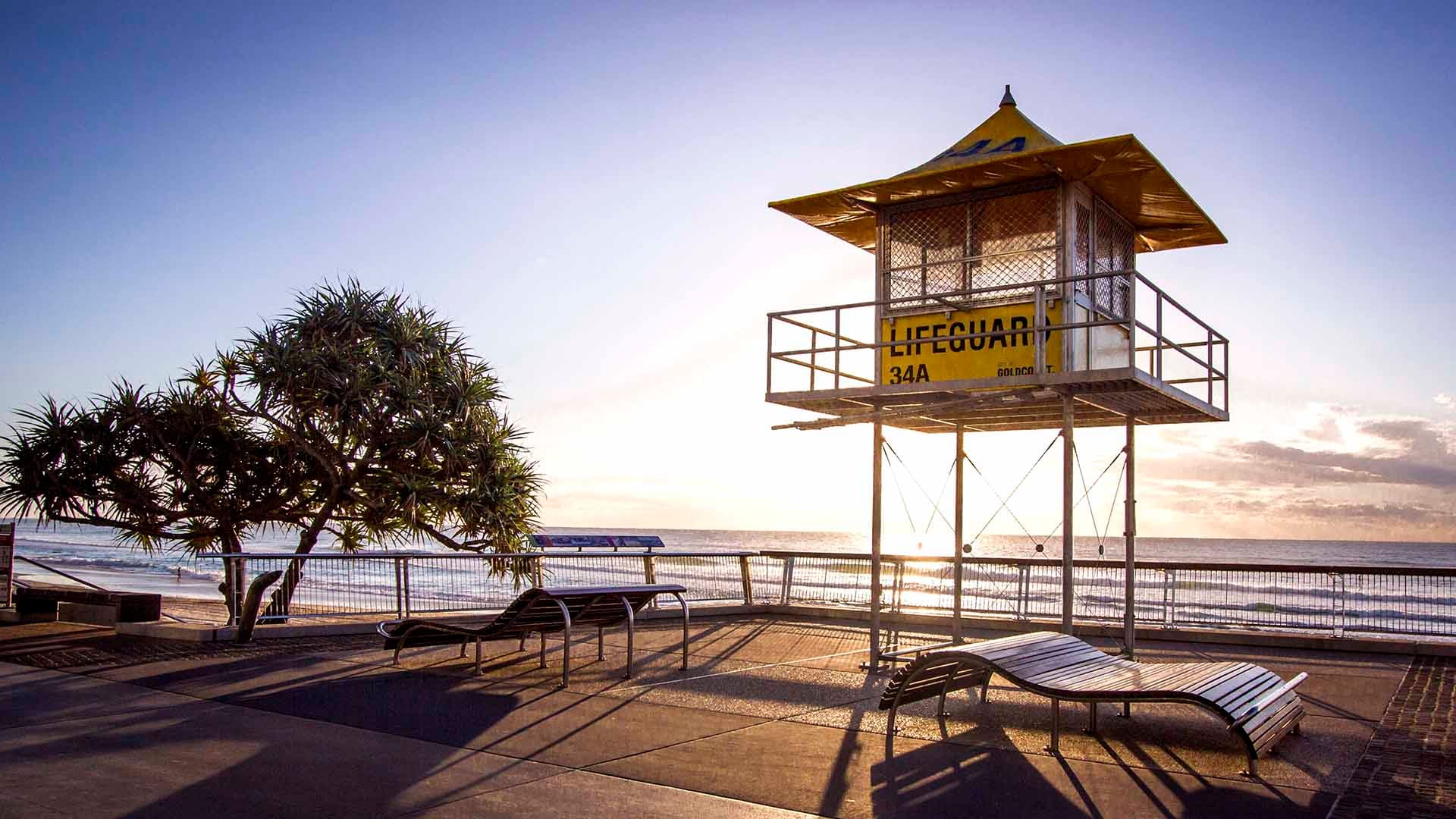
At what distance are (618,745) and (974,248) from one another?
7.13 meters

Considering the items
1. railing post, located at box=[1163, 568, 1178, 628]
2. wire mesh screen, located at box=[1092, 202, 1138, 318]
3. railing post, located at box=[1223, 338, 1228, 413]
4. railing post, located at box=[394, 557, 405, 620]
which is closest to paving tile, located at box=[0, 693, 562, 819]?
railing post, located at box=[394, 557, 405, 620]

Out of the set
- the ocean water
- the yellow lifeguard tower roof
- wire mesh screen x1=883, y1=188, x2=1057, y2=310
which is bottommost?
the ocean water

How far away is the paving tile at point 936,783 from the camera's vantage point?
5875 mm

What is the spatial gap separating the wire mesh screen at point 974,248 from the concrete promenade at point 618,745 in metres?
4.19

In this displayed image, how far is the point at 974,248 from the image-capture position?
12133 mm

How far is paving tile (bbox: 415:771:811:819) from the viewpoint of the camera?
5555 millimetres

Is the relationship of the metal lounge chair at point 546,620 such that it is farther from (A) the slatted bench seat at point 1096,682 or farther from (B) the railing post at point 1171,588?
(B) the railing post at point 1171,588

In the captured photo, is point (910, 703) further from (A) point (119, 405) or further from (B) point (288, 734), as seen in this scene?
(A) point (119, 405)

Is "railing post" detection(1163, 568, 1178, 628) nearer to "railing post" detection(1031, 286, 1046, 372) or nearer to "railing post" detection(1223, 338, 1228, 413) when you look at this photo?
"railing post" detection(1223, 338, 1228, 413)

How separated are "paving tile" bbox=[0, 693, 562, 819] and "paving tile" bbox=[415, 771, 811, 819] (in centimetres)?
Result: 18

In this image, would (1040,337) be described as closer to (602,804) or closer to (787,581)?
(602,804)

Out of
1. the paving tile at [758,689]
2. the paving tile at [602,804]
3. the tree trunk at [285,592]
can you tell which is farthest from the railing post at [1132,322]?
the tree trunk at [285,592]

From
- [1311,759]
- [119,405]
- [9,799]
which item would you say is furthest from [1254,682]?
[119,405]

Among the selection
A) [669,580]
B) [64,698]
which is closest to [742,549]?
[669,580]
